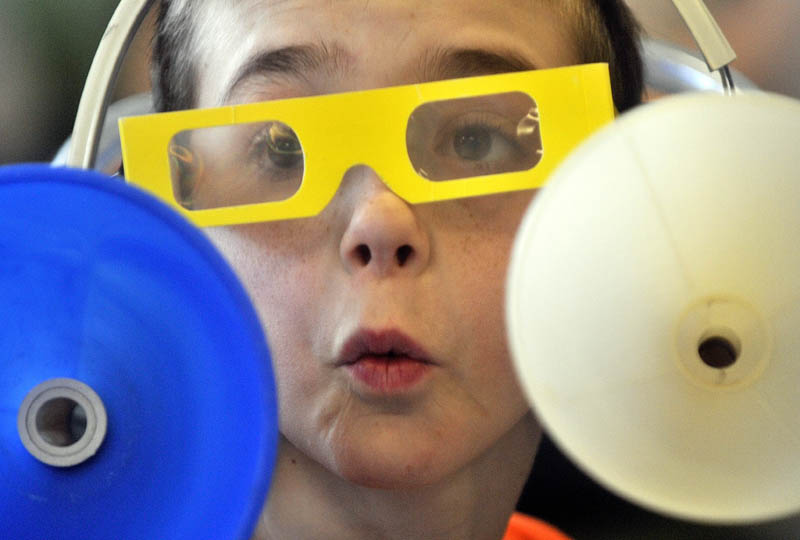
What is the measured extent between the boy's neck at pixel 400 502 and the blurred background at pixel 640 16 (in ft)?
1.31

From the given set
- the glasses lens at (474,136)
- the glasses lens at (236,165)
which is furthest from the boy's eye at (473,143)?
the glasses lens at (236,165)

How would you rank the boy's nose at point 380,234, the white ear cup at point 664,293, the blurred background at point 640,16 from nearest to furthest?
1. the white ear cup at point 664,293
2. the boy's nose at point 380,234
3. the blurred background at point 640,16

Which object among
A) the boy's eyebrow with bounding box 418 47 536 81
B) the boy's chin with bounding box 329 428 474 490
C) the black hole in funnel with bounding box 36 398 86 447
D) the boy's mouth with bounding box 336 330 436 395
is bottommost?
the boy's chin with bounding box 329 428 474 490

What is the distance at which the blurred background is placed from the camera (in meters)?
1.21

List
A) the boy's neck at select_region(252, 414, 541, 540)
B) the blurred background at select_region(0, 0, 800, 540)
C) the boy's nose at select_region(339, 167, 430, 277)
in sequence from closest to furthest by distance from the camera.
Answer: the boy's nose at select_region(339, 167, 430, 277), the boy's neck at select_region(252, 414, 541, 540), the blurred background at select_region(0, 0, 800, 540)

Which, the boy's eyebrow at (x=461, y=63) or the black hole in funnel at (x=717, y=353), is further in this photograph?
the boy's eyebrow at (x=461, y=63)

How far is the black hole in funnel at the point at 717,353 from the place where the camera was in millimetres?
512

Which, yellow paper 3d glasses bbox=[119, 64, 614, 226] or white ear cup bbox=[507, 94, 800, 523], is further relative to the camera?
yellow paper 3d glasses bbox=[119, 64, 614, 226]

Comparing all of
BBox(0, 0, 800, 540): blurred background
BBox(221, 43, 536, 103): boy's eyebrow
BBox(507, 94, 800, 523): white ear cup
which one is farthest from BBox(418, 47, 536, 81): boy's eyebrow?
BBox(0, 0, 800, 540): blurred background

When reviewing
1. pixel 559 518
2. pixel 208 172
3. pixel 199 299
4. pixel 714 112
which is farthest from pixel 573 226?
pixel 559 518

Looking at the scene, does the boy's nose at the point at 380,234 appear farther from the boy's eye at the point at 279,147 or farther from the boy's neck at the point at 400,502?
the boy's neck at the point at 400,502

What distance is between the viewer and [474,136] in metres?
0.75

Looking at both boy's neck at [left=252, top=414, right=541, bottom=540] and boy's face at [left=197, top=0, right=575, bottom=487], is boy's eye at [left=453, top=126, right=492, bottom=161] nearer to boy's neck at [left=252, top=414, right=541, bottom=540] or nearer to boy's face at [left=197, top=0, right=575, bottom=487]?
boy's face at [left=197, top=0, right=575, bottom=487]

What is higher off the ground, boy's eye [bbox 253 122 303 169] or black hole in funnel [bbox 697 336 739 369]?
black hole in funnel [bbox 697 336 739 369]
